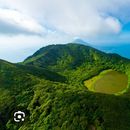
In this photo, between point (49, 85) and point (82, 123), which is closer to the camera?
point (82, 123)

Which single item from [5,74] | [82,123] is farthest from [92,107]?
[5,74]

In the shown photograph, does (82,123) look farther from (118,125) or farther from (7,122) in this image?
(7,122)

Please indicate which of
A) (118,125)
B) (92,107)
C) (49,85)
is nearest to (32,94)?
(49,85)

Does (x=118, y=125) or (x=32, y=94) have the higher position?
(x=32, y=94)

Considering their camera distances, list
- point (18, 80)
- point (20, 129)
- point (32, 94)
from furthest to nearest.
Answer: point (18, 80) < point (32, 94) < point (20, 129)

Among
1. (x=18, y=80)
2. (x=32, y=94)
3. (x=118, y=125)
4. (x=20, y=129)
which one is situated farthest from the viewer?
(x=18, y=80)

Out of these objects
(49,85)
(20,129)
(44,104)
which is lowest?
(20,129)

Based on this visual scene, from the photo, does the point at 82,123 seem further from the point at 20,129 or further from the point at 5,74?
the point at 5,74

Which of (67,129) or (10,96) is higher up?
(10,96)

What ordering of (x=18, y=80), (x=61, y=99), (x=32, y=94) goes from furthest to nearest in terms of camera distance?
(x=18, y=80) → (x=32, y=94) → (x=61, y=99)

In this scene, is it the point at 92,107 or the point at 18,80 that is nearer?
the point at 92,107
